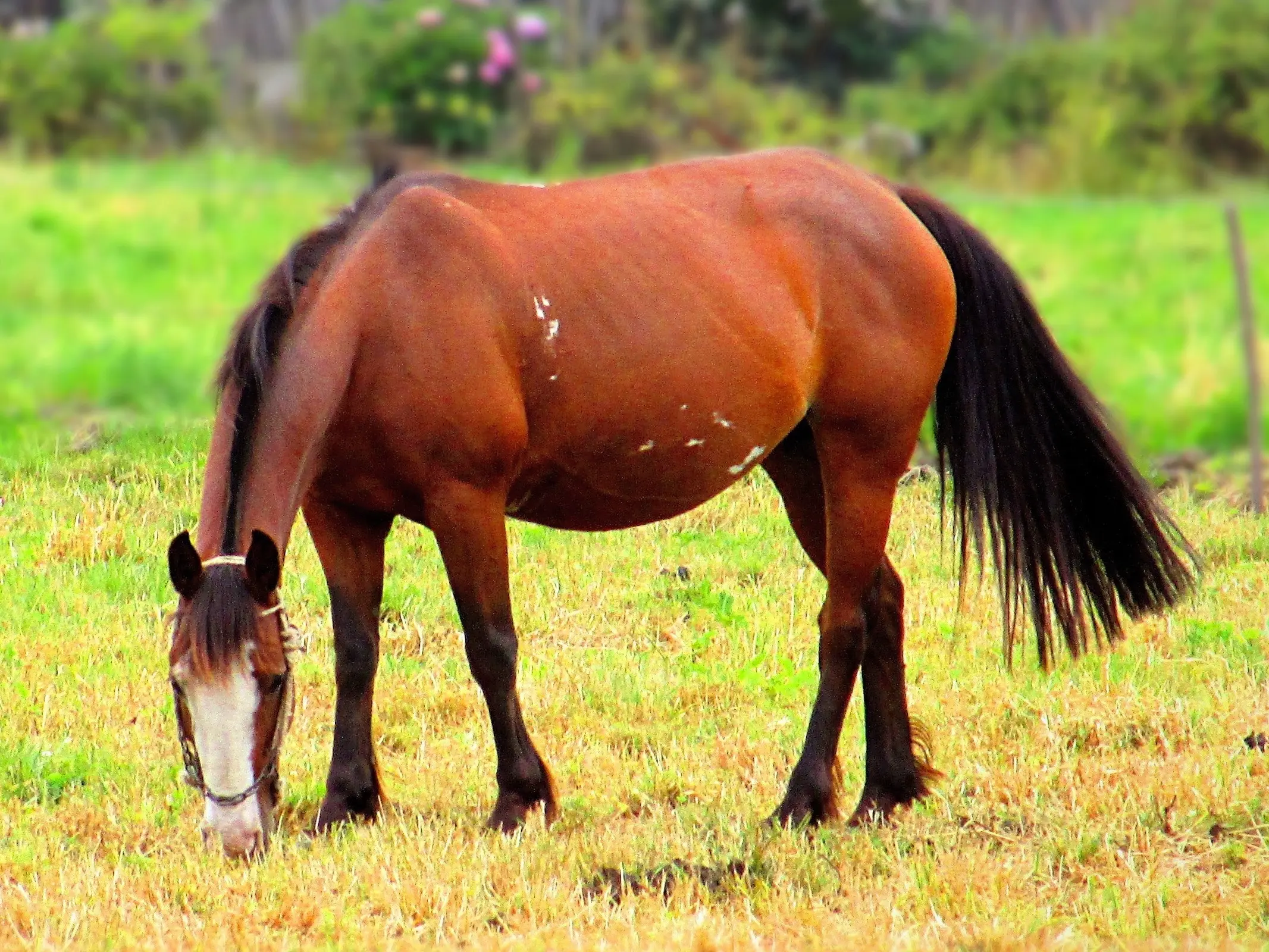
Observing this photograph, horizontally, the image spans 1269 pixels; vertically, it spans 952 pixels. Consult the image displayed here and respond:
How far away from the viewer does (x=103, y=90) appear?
73.1 feet

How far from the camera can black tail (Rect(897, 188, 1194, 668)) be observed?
584cm

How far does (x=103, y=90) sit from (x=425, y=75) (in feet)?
13.7

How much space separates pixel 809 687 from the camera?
6484 mm

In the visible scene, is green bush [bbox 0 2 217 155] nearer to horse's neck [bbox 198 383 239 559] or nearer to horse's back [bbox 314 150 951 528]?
horse's back [bbox 314 150 951 528]

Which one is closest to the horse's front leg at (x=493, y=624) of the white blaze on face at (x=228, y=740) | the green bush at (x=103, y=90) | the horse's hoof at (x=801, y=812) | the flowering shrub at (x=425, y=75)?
the horse's hoof at (x=801, y=812)

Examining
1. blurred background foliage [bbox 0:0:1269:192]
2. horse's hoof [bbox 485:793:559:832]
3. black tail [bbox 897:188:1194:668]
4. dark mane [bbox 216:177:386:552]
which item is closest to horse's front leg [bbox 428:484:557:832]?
horse's hoof [bbox 485:793:559:832]

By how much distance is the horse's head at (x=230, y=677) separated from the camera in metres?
4.37

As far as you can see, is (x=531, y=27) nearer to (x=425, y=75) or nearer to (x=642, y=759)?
(x=425, y=75)

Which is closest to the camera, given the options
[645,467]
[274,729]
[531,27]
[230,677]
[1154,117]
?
[230,677]

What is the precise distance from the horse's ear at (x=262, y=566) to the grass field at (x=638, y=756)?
2.40ft

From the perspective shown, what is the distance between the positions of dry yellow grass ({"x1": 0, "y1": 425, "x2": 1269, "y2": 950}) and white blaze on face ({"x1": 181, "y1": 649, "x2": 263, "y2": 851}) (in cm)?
17

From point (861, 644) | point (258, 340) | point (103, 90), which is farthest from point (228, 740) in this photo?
point (103, 90)

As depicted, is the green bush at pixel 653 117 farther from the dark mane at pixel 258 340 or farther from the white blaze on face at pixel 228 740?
the white blaze on face at pixel 228 740

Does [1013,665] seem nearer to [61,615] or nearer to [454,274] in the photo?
[454,274]
